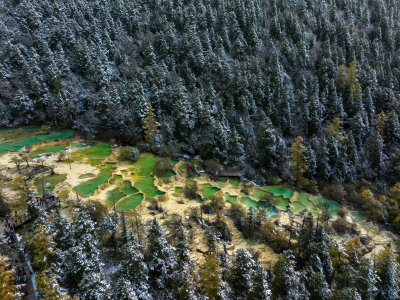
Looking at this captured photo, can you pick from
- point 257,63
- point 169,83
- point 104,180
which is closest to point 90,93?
point 169,83

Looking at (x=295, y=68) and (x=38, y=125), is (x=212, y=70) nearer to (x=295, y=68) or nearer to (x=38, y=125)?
(x=295, y=68)

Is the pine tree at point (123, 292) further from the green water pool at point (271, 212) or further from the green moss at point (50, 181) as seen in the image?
the green water pool at point (271, 212)

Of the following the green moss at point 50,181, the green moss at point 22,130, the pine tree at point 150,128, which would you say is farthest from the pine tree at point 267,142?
the green moss at point 22,130

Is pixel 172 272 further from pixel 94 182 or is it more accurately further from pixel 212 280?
pixel 94 182

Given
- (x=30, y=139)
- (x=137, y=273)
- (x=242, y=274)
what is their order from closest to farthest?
(x=137, y=273), (x=242, y=274), (x=30, y=139)

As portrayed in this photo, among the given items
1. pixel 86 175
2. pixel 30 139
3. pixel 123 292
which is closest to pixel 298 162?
pixel 86 175

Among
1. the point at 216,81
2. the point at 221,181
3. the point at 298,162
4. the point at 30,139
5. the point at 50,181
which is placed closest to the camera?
the point at 50,181

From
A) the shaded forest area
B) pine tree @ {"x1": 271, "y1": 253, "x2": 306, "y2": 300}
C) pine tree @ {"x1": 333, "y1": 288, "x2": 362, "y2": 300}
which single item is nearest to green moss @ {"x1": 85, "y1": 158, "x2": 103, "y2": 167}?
the shaded forest area
